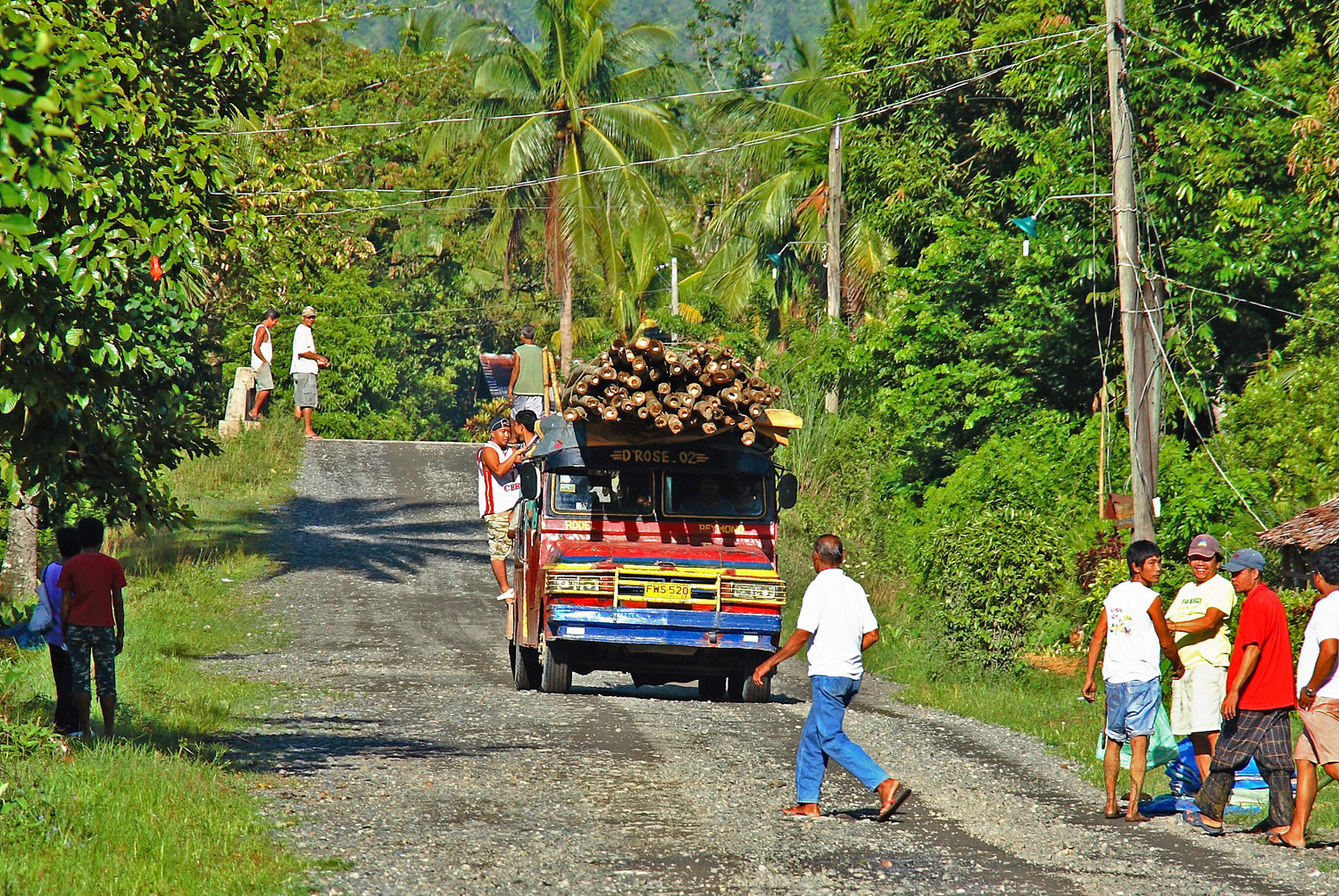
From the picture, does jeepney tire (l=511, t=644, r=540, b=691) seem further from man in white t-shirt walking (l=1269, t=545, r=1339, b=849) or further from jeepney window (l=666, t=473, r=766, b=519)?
man in white t-shirt walking (l=1269, t=545, r=1339, b=849)

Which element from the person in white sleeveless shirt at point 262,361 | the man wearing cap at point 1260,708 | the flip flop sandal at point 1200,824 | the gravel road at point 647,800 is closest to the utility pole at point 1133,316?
the gravel road at point 647,800

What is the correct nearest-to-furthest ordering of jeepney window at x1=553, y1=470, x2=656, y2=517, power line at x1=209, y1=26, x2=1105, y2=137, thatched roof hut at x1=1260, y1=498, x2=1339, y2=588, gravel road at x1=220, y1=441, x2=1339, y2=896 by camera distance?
gravel road at x1=220, y1=441, x2=1339, y2=896 < jeepney window at x1=553, y1=470, x2=656, y2=517 < thatched roof hut at x1=1260, y1=498, x2=1339, y2=588 < power line at x1=209, y1=26, x2=1105, y2=137

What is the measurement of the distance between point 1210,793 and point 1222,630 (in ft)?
3.89

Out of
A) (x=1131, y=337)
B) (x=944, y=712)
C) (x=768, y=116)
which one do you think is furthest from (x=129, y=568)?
(x=768, y=116)

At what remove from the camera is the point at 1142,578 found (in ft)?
32.0

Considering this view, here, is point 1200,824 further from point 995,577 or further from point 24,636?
point 995,577

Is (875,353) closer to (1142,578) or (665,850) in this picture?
(1142,578)

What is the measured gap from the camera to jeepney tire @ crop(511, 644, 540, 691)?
48.8 ft

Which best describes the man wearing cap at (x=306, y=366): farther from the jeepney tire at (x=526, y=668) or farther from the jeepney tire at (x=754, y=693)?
the jeepney tire at (x=754, y=693)

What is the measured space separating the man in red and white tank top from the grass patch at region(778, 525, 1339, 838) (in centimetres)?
493

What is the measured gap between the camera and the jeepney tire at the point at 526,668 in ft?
48.8

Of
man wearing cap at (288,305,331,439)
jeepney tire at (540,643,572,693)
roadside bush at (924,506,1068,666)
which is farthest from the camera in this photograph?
man wearing cap at (288,305,331,439)

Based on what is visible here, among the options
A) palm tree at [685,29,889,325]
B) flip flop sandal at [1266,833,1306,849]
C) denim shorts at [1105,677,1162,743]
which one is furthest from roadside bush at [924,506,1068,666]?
palm tree at [685,29,889,325]

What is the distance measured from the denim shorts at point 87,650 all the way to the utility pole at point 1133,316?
11.4 meters
